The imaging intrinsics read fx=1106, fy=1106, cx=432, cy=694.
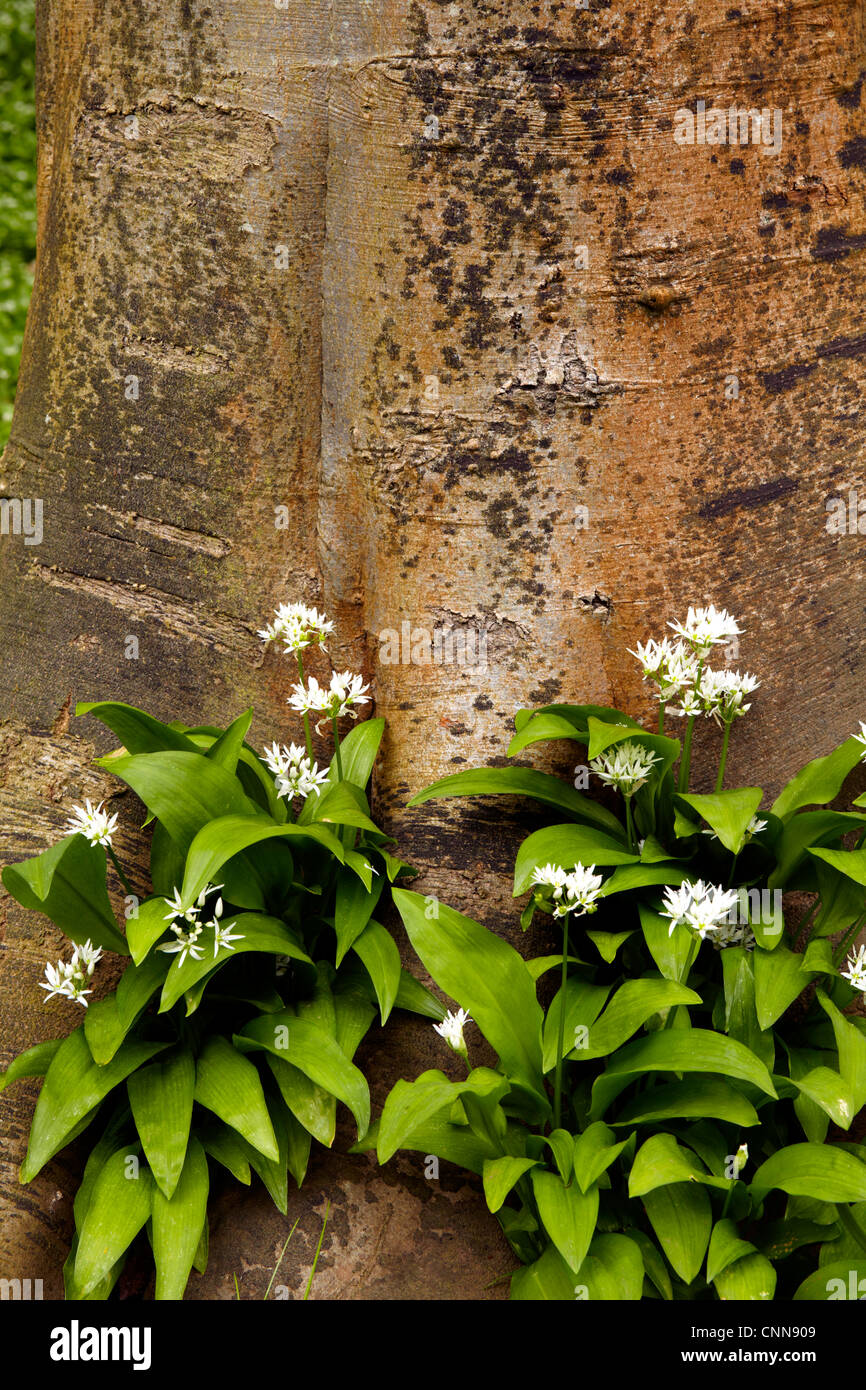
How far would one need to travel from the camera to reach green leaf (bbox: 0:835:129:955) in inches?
90.0

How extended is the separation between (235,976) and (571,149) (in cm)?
208

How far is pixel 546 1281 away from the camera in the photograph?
2.20 m

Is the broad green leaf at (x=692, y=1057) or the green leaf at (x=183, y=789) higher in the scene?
the green leaf at (x=183, y=789)

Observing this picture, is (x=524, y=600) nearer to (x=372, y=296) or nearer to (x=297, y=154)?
(x=372, y=296)

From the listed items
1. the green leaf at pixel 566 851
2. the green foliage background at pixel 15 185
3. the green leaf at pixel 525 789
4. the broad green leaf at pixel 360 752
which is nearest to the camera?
the green leaf at pixel 566 851

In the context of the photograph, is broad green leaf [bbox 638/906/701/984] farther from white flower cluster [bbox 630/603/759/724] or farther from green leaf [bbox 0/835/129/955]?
green leaf [bbox 0/835/129/955]

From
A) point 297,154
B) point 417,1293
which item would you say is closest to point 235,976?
point 417,1293

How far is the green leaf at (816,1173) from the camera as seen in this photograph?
6.73ft

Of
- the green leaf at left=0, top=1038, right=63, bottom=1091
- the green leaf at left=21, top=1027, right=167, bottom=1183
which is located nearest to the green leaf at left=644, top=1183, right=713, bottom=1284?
the green leaf at left=21, top=1027, right=167, bottom=1183

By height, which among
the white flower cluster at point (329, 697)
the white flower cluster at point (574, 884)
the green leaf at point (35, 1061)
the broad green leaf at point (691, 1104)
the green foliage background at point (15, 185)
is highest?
the green foliage background at point (15, 185)

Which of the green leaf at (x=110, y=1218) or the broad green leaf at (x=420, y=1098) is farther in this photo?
the green leaf at (x=110, y=1218)

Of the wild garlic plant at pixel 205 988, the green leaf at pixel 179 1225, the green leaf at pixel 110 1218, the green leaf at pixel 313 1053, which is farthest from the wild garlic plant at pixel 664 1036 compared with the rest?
the green leaf at pixel 110 1218

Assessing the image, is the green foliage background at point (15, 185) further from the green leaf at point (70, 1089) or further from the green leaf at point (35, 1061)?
the green leaf at point (70, 1089)

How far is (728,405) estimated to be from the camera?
270 centimetres
